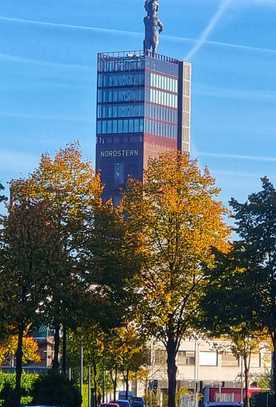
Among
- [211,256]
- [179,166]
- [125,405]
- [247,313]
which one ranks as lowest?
[125,405]

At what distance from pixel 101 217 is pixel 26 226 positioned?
6.17 meters

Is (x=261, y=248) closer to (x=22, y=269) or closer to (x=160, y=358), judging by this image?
(x=22, y=269)

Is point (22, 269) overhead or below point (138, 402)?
overhead

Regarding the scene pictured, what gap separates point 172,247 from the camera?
2501 inches

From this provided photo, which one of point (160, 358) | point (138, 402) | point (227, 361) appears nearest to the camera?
point (138, 402)

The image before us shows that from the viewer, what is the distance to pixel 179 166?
66500 millimetres

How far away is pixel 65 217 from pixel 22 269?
7162 mm

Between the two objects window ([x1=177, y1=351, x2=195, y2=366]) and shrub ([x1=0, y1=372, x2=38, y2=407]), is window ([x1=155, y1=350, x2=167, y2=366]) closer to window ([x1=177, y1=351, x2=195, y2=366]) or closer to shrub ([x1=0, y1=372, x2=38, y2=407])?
window ([x1=177, y1=351, x2=195, y2=366])

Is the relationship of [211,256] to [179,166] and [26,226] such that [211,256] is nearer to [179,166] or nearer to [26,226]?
[179,166]

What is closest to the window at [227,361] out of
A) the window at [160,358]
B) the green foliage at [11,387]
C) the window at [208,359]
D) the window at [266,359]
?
the window at [208,359]

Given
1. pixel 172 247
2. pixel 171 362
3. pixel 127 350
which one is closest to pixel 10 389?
pixel 171 362

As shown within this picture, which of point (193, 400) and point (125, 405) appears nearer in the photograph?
point (125, 405)

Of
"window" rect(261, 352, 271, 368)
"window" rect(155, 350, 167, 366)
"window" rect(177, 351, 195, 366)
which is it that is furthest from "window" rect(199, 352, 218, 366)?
"window" rect(155, 350, 167, 366)

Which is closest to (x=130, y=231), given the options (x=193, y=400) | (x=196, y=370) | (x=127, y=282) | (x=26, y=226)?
(x=127, y=282)
